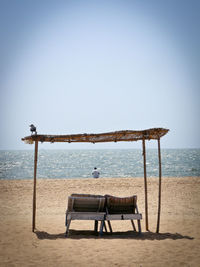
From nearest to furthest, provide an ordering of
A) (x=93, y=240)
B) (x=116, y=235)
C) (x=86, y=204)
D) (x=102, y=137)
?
(x=93, y=240) < (x=86, y=204) < (x=116, y=235) < (x=102, y=137)

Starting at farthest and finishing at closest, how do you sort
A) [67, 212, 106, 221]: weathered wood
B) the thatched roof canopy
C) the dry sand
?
the thatched roof canopy
[67, 212, 106, 221]: weathered wood
the dry sand

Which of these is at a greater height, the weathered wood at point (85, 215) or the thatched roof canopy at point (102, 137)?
the thatched roof canopy at point (102, 137)

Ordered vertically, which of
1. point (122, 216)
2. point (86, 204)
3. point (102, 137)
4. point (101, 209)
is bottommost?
point (122, 216)

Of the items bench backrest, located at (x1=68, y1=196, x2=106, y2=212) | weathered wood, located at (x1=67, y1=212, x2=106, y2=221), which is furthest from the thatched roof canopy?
weathered wood, located at (x1=67, y1=212, x2=106, y2=221)

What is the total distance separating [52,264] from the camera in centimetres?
507

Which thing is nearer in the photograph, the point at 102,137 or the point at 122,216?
the point at 122,216

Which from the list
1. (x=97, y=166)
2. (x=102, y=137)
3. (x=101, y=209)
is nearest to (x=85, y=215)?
(x=101, y=209)

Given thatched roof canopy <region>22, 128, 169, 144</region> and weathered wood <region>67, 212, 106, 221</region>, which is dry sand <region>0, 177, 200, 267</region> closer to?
weathered wood <region>67, 212, 106, 221</region>

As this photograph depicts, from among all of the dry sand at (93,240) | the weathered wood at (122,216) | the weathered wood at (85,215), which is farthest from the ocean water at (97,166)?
the weathered wood at (122,216)

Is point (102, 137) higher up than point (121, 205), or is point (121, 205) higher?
point (102, 137)

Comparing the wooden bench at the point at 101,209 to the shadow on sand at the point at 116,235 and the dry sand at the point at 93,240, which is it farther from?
the dry sand at the point at 93,240

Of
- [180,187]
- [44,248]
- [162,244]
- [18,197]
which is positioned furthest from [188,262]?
[180,187]

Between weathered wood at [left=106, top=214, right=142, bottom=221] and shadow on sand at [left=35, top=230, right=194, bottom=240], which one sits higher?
weathered wood at [left=106, top=214, right=142, bottom=221]

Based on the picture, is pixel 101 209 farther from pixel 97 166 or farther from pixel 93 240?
pixel 97 166
